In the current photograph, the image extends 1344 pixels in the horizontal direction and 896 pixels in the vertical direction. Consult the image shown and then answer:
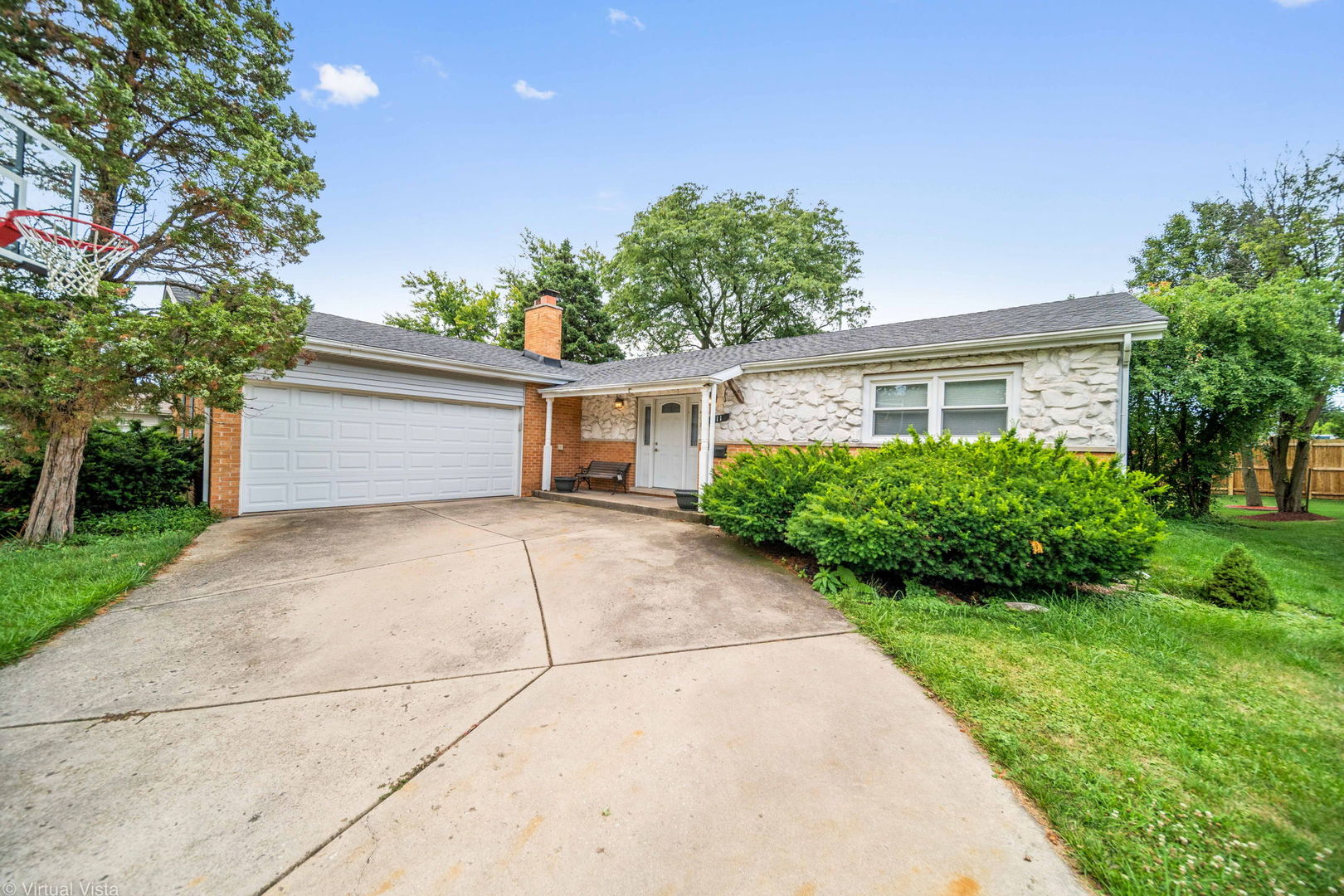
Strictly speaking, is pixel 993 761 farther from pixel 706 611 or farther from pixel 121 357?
pixel 121 357

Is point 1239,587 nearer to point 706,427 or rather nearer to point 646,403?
point 706,427

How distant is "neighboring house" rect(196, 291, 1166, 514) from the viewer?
6.68 metres

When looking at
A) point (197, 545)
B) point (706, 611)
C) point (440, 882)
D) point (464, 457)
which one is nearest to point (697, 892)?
point (440, 882)

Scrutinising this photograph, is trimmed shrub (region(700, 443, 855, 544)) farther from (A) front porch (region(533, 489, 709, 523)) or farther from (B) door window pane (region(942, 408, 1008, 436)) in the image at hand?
(B) door window pane (region(942, 408, 1008, 436))

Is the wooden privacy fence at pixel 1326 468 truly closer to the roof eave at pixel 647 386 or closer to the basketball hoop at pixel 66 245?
the roof eave at pixel 647 386

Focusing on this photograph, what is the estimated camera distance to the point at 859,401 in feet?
26.9

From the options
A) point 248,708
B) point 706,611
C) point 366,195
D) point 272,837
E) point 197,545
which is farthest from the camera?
point 366,195

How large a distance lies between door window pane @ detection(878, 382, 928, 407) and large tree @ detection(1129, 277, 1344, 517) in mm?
4663

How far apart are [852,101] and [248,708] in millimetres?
13180

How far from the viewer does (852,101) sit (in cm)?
1014

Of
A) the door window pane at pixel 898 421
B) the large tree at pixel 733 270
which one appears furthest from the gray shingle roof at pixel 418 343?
the large tree at pixel 733 270

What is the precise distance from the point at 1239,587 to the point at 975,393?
3.68 metres

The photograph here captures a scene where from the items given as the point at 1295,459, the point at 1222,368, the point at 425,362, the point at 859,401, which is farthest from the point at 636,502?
the point at 1295,459

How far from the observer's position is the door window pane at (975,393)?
7.13 meters
